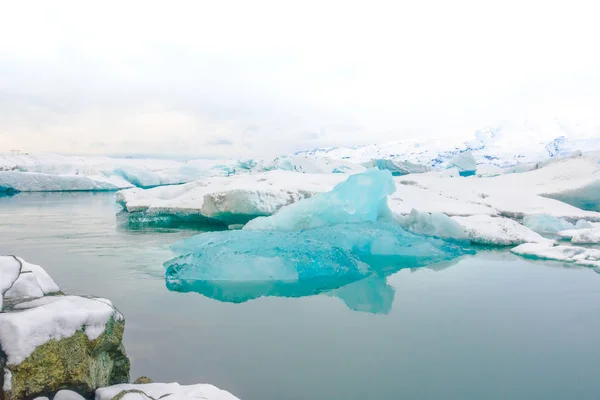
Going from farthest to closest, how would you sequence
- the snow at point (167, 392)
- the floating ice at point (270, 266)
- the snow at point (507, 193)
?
the snow at point (507, 193)
the floating ice at point (270, 266)
the snow at point (167, 392)

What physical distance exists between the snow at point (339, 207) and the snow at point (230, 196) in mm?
1334

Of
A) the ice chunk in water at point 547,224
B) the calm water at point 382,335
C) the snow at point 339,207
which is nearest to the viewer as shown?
the calm water at point 382,335

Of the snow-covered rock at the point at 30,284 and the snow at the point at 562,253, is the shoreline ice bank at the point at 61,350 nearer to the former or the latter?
the snow-covered rock at the point at 30,284

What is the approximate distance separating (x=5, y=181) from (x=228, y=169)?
12720mm

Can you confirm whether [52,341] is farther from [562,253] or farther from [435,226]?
[435,226]

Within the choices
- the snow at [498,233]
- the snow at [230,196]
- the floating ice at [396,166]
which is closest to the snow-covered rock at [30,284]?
the snow at [230,196]

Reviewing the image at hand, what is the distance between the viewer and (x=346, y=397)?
227 centimetres

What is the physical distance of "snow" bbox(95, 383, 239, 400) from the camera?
5.88 ft

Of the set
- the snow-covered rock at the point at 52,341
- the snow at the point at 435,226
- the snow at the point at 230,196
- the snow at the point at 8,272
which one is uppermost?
the snow at the point at 8,272

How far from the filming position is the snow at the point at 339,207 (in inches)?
280

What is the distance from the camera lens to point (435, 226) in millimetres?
7637

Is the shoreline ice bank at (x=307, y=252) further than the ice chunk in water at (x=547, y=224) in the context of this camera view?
No

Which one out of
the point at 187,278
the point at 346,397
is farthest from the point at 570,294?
the point at 187,278

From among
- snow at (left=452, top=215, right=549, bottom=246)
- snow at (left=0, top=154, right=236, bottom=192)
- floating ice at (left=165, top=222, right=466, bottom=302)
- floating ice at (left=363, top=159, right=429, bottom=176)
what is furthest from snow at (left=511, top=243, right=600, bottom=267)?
snow at (left=0, top=154, right=236, bottom=192)
